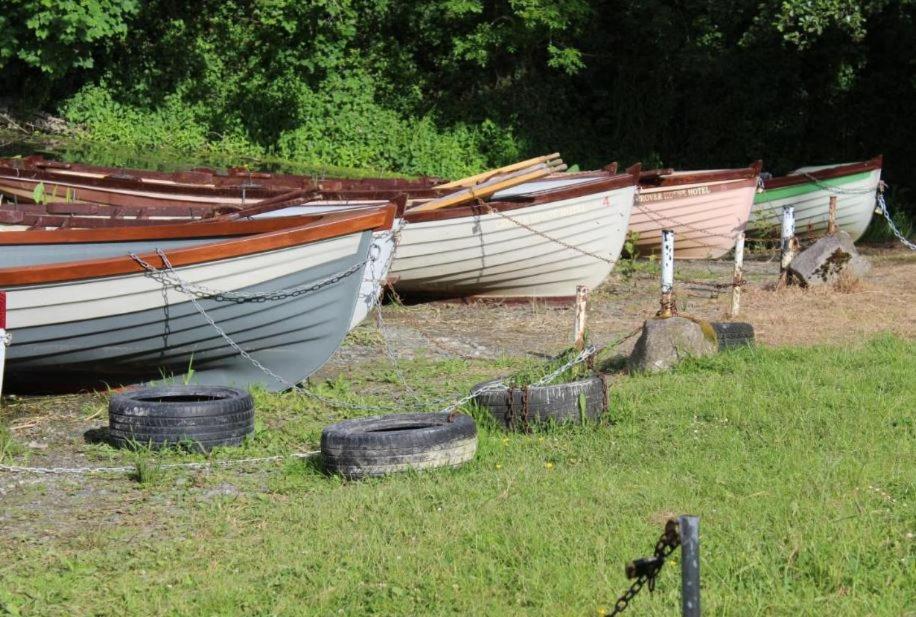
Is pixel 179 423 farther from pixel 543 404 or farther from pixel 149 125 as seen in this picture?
pixel 149 125

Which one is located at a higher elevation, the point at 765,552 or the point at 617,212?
the point at 617,212

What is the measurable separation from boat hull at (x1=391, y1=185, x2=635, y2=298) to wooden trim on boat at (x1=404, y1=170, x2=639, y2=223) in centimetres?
4

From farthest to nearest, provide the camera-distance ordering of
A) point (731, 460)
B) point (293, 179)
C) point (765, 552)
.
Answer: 1. point (293, 179)
2. point (731, 460)
3. point (765, 552)

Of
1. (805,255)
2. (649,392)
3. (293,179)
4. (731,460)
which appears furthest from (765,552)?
(293,179)

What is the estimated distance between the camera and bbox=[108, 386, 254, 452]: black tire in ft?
22.4

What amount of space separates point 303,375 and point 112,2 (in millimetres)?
17419

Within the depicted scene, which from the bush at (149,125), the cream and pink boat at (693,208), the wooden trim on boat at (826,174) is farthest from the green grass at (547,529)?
the bush at (149,125)

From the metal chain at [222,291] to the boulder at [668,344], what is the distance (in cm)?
206

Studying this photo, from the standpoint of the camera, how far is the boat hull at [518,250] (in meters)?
Result: 12.2

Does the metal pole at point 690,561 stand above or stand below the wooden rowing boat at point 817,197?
below

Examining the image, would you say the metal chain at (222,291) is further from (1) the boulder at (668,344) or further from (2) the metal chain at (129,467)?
(1) the boulder at (668,344)

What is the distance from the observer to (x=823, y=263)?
12.2 meters

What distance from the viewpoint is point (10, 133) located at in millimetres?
24734

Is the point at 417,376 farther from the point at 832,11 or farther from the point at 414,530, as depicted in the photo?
the point at 832,11
